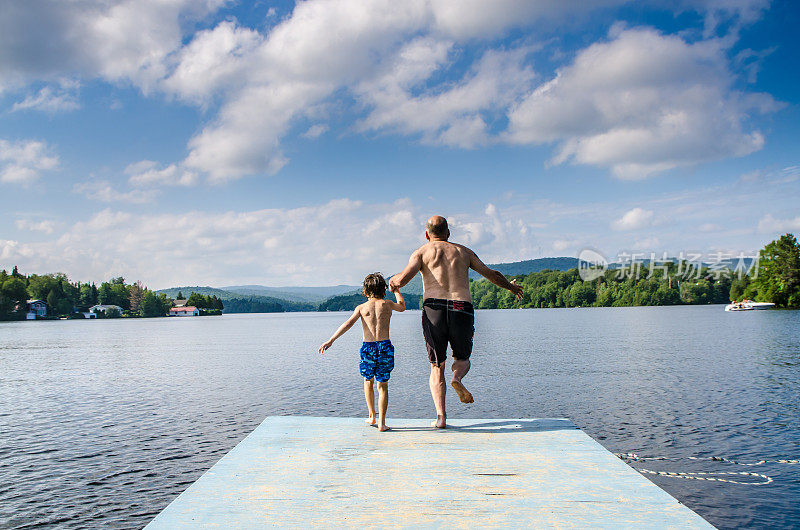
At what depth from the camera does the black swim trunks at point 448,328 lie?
7.53 meters

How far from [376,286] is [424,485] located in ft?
10.7

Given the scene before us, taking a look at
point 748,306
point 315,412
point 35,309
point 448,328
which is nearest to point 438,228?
point 448,328

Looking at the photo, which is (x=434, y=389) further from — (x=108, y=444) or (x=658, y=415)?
(x=658, y=415)

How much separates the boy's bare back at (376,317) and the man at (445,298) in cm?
59

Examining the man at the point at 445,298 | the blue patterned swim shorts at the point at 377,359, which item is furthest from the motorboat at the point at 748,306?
the blue patterned swim shorts at the point at 377,359

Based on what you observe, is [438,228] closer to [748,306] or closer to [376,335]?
[376,335]

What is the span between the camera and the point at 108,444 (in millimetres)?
13008

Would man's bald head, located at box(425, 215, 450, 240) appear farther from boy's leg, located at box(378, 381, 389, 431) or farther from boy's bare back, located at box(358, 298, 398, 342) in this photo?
boy's leg, located at box(378, 381, 389, 431)

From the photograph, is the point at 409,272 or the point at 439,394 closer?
the point at 409,272

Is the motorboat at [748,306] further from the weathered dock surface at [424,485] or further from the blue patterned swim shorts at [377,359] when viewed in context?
the weathered dock surface at [424,485]

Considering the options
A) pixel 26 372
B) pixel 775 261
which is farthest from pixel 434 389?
pixel 775 261

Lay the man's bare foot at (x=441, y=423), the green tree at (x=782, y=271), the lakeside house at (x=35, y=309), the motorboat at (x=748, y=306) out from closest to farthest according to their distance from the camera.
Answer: the man's bare foot at (x=441, y=423) → the green tree at (x=782, y=271) → the motorboat at (x=748, y=306) → the lakeside house at (x=35, y=309)

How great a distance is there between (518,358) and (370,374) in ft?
91.5

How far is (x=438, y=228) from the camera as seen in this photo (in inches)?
312
